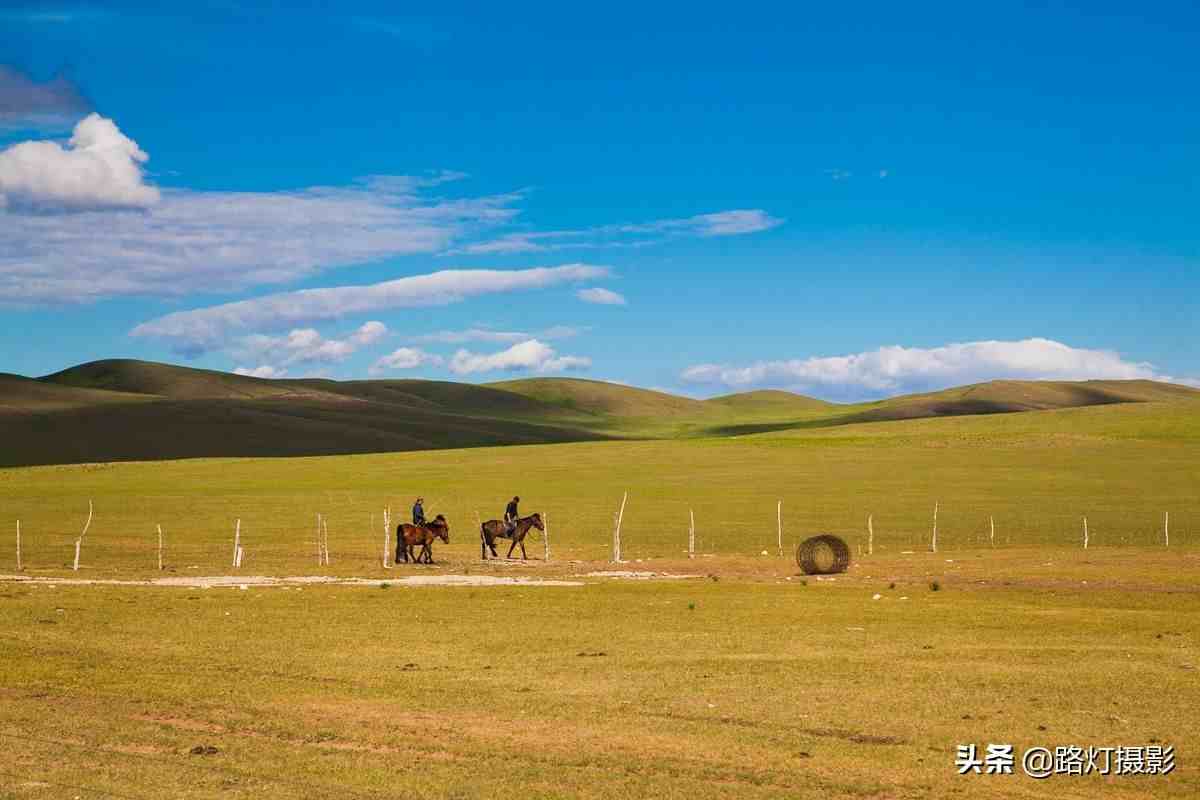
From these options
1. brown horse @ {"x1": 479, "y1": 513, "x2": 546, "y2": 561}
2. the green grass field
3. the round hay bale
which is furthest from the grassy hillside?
the round hay bale

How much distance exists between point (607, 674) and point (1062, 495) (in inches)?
2063

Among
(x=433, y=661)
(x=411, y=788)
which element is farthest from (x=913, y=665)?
(x=411, y=788)

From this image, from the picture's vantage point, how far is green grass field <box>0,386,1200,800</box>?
1220 cm

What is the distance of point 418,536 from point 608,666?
2150 centimetres

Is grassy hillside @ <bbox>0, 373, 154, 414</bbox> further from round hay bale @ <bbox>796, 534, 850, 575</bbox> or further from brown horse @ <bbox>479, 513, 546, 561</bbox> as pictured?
round hay bale @ <bbox>796, 534, 850, 575</bbox>

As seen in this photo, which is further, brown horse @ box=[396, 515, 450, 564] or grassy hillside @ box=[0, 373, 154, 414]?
grassy hillside @ box=[0, 373, 154, 414]

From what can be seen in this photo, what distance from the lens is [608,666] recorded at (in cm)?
1900

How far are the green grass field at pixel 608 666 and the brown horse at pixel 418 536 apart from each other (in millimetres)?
730

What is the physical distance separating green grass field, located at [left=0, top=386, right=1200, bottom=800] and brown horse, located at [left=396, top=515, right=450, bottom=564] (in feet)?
2.39

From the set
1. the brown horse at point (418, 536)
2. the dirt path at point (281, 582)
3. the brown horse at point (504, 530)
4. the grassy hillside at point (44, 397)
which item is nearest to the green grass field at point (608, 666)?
the brown horse at point (418, 536)

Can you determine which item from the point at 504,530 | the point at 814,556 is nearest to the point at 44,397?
the point at 504,530

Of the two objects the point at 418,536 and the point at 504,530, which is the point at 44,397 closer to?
the point at 504,530

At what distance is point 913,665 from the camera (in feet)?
61.7

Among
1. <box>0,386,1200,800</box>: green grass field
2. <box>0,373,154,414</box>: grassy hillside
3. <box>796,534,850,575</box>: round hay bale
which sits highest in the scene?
<box>0,373,154,414</box>: grassy hillside
